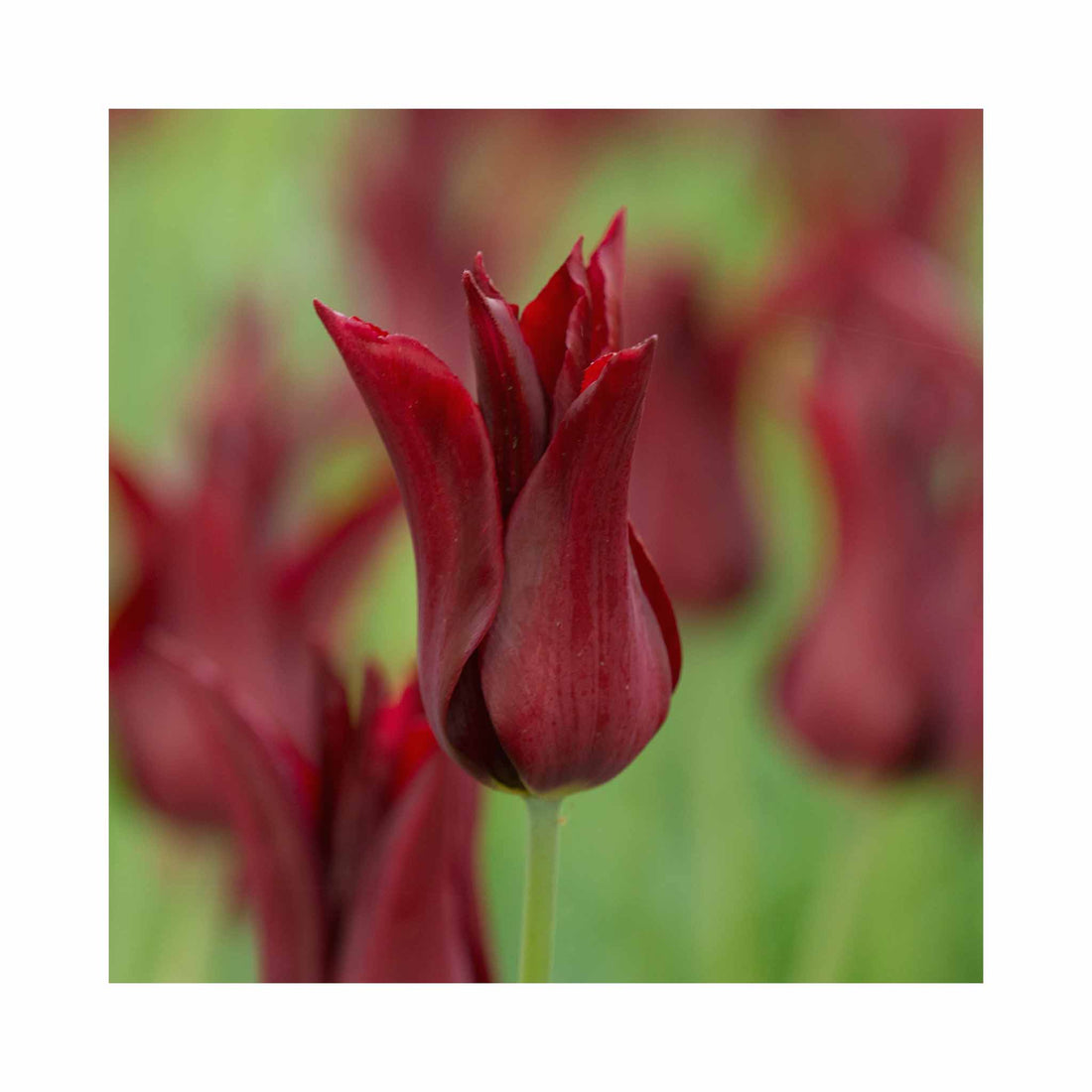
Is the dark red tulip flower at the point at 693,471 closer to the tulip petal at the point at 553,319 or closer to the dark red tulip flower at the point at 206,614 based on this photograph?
the dark red tulip flower at the point at 206,614

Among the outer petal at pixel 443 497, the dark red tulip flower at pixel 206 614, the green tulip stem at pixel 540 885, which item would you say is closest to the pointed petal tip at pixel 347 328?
the outer petal at pixel 443 497

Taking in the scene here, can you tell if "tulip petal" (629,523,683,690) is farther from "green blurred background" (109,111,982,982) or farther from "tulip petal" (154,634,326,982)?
"green blurred background" (109,111,982,982)

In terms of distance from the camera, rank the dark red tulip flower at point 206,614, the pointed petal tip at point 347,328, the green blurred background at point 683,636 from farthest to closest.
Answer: the green blurred background at point 683,636 < the dark red tulip flower at point 206,614 < the pointed petal tip at point 347,328

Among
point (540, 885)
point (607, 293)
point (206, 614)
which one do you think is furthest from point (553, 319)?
point (206, 614)

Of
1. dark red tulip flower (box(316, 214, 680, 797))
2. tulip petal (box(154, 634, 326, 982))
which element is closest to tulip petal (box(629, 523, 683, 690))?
dark red tulip flower (box(316, 214, 680, 797))

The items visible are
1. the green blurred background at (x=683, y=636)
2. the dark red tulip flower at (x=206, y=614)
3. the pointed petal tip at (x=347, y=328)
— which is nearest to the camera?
the pointed petal tip at (x=347, y=328)

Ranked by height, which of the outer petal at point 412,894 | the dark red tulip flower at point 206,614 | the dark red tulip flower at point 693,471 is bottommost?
the outer petal at point 412,894

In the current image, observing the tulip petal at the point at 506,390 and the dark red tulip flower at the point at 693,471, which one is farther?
the dark red tulip flower at the point at 693,471

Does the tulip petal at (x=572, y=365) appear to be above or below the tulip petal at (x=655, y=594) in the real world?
above
